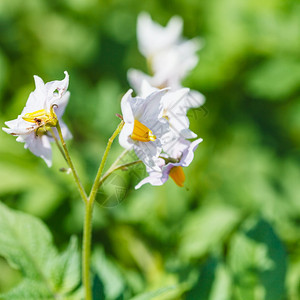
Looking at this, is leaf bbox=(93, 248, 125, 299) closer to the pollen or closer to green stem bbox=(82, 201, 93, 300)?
green stem bbox=(82, 201, 93, 300)

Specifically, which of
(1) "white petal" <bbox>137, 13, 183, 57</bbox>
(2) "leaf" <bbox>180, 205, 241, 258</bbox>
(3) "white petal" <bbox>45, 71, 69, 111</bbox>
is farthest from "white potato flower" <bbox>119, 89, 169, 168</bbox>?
(1) "white petal" <bbox>137, 13, 183, 57</bbox>

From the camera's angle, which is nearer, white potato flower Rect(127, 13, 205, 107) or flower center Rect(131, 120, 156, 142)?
flower center Rect(131, 120, 156, 142)

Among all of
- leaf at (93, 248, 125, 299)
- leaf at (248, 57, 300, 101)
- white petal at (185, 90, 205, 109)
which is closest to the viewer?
white petal at (185, 90, 205, 109)

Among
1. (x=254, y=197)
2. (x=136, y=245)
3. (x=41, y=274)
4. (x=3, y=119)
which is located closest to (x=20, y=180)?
(x=3, y=119)

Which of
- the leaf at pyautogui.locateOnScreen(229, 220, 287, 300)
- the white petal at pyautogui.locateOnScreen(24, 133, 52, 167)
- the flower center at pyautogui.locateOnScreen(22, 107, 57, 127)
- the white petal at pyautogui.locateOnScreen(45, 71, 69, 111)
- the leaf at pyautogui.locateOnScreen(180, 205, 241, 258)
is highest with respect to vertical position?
the white petal at pyautogui.locateOnScreen(45, 71, 69, 111)

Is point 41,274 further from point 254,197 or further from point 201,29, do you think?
point 201,29

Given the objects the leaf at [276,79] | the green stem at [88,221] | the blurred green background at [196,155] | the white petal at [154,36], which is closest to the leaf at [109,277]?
the blurred green background at [196,155]
